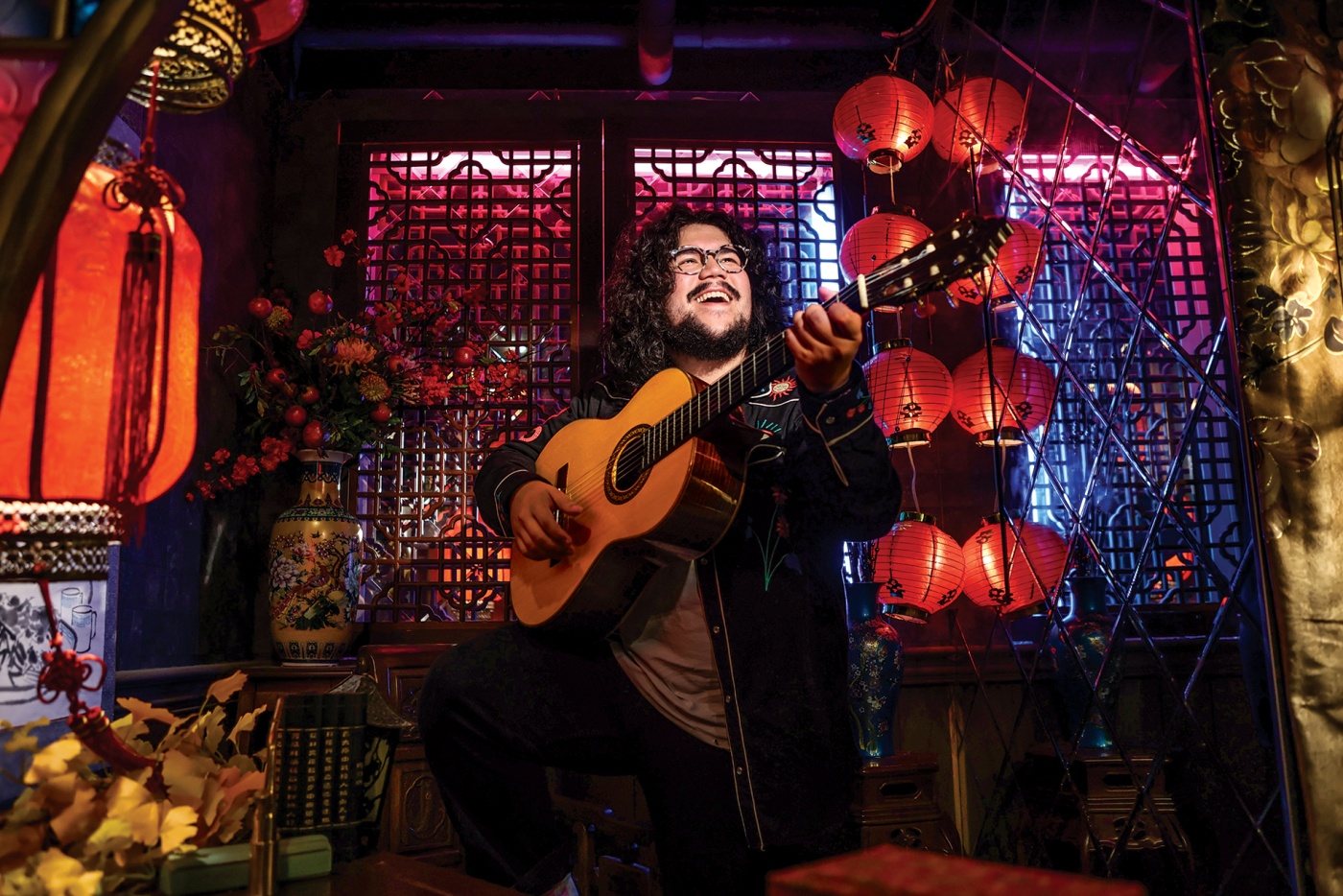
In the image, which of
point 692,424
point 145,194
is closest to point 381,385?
point 692,424

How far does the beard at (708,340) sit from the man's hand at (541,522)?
0.69m

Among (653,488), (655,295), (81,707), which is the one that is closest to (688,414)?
(653,488)

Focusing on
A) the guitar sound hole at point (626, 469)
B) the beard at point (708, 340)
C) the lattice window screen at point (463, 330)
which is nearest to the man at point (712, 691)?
the guitar sound hole at point (626, 469)

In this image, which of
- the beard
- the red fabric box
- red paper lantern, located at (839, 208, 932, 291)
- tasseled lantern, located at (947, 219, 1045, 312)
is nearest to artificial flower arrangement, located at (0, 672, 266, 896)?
the red fabric box

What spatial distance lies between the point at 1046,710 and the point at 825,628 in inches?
72.0

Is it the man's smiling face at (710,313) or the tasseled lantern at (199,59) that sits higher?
the man's smiling face at (710,313)

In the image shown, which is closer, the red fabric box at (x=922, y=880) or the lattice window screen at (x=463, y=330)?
the red fabric box at (x=922, y=880)

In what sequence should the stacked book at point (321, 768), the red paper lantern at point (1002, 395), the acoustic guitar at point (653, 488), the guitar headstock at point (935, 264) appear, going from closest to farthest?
the stacked book at point (321, 768), the guitar headstock at point (935, 264), the acoustic guitar at point (653, 488), the red paper lantern at point (1002, 395)

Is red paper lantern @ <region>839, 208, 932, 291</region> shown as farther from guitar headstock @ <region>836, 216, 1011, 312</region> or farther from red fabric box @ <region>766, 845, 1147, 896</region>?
red fabric box @ <region>766, 845, 1147, 896</region>

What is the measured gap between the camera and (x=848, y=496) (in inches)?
82.0

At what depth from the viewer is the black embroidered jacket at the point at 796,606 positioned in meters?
2.01

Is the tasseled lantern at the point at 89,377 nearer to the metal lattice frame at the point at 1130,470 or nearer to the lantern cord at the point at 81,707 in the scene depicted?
the lantern cord at the point at 81,707

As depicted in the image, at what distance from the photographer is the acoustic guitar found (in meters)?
1.91

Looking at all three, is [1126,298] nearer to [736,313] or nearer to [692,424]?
[736,313]
